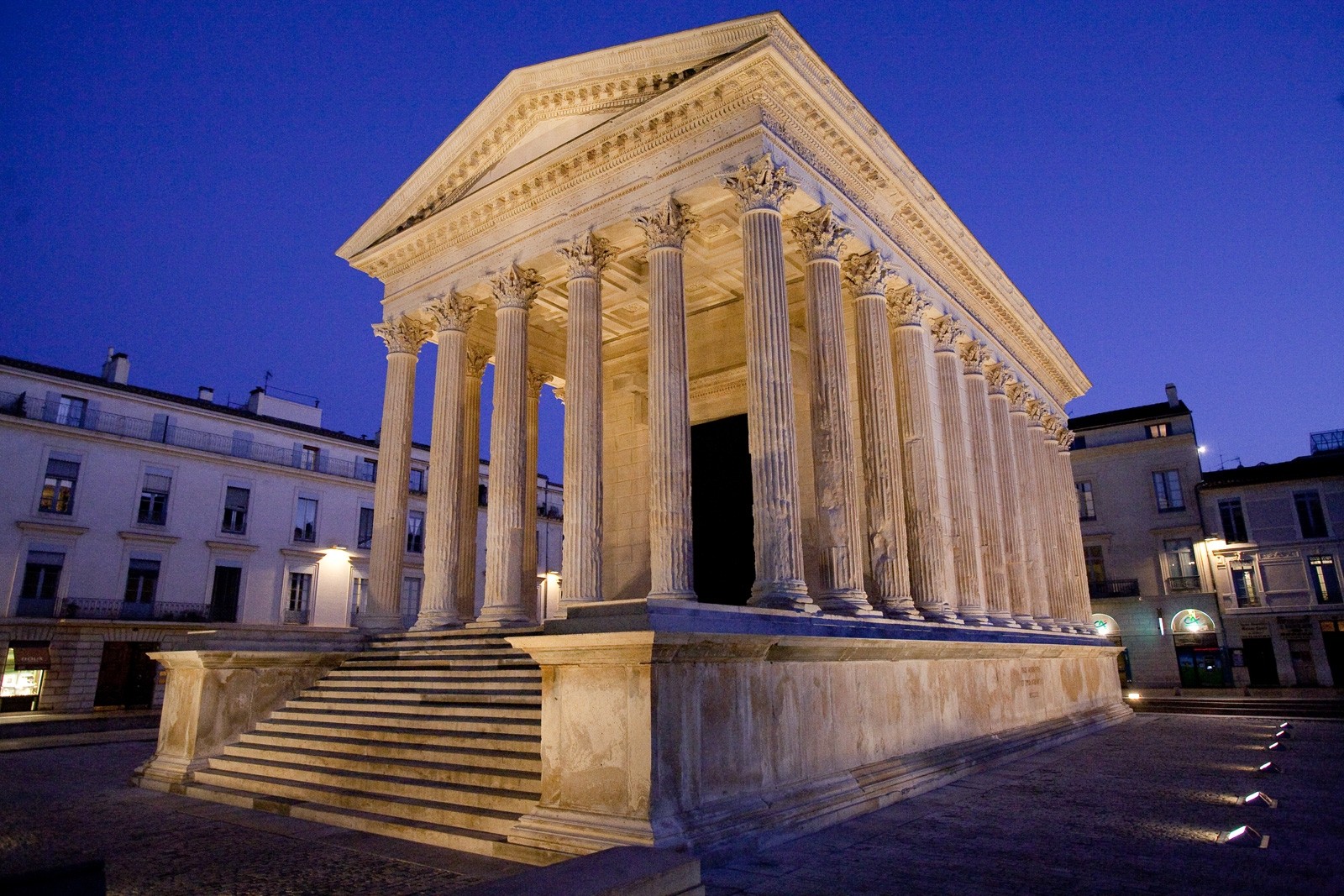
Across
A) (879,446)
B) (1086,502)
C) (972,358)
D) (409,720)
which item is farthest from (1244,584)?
(409,720)

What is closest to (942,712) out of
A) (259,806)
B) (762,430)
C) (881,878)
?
(762,430)

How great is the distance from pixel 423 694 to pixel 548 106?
10.5m

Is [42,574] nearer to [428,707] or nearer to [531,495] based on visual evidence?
[531,495]

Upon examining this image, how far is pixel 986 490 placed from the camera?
18.1m

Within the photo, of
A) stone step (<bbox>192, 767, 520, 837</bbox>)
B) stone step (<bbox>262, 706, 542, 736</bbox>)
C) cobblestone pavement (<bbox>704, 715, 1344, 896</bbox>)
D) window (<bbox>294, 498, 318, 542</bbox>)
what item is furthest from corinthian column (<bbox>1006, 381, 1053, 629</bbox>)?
window (<bbox>294, 498, 318, 542</bbox>)

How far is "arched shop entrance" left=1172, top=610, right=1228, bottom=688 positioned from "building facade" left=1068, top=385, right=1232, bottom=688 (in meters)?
0.04

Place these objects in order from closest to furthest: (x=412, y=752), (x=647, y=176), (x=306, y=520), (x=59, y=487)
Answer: (x=412, y=752) → (x=647, y=176) → (x=59, y=487) → (x=306, y=520)

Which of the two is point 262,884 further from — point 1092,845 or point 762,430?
point 762,430

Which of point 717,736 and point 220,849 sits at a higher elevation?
point 717,736

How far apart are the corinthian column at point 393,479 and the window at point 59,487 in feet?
58.2

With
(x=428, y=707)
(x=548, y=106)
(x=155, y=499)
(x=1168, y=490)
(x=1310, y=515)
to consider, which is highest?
(x=548, y=106)

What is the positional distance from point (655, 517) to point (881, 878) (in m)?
6.32

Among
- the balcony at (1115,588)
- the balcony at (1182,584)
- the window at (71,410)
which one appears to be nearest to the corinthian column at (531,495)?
the window at (71,410)

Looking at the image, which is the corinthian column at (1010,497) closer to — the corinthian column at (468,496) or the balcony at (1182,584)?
the corinthian column at (468,496)
